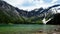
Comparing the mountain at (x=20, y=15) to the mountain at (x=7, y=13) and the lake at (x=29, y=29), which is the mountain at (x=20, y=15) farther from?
the lake at (x=29, y=29)

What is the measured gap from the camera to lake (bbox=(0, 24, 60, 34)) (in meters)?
3.96

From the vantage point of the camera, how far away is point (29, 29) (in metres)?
4.08

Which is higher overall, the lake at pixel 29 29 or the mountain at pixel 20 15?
the mountain at pixel 20 15

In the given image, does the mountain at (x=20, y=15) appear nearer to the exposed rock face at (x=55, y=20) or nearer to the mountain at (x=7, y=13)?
the mountain at (x=7, y=13)

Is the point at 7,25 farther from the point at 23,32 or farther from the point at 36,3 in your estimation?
Result: the point at 36,3

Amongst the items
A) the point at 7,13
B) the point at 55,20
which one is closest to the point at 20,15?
the point at 7,13

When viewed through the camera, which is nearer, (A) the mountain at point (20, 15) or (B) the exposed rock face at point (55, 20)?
(A) the mountain at point (20, 15)

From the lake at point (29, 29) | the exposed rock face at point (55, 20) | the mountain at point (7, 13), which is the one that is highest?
the mountain at point (7, 13)

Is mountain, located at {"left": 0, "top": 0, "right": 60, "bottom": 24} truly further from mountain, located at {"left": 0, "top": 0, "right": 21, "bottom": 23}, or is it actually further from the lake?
the lake

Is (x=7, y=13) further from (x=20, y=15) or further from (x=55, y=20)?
(x=55, y=20)

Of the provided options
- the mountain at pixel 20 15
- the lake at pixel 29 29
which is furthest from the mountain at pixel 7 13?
the lake at pixel 29 29

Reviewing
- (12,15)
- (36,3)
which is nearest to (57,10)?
(36,3)

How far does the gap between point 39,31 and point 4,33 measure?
4.07ft

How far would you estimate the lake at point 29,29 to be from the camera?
396 centimetres
